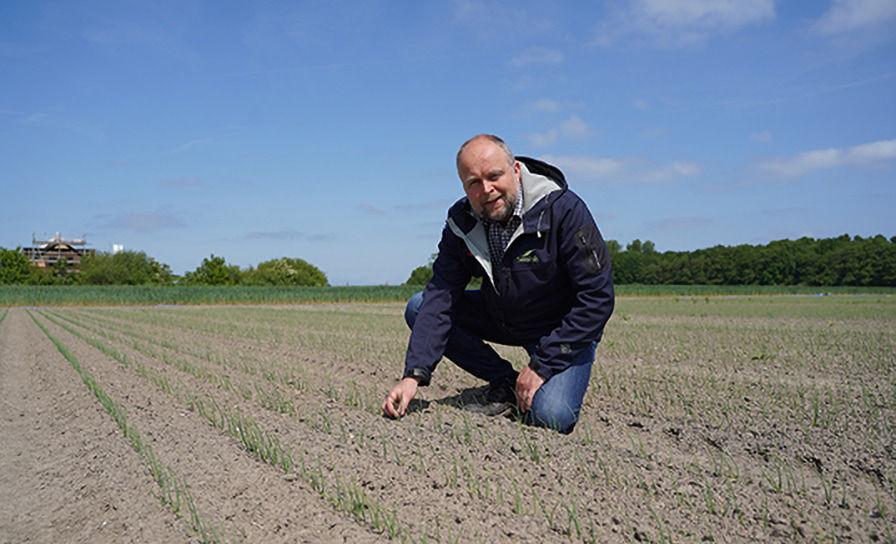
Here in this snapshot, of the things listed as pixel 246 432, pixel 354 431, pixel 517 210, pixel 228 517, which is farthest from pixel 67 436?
pixel 517 210

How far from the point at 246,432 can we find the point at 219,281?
73.7m

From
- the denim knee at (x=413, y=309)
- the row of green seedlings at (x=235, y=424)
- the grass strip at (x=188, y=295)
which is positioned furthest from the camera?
the grass strip at (x=188, y=295)

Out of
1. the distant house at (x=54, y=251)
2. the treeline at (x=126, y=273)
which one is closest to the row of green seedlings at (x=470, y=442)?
the treeline at (x=126, y=273)

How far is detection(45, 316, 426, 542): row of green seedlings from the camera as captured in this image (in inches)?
98.8

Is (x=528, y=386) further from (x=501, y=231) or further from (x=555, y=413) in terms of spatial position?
(x=501, y=231)

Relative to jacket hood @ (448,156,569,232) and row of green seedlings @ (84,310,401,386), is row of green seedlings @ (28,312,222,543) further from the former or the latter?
row of green seedlings @ (84,310,401,386)

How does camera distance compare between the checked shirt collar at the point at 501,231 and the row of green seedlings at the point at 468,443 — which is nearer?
the row of green seedlings at the point at 468,443

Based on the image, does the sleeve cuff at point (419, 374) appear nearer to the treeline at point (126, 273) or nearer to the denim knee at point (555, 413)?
the denim knee at point (555, 413)

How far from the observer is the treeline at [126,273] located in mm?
74250

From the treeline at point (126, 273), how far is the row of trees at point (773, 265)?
1944 centimetres

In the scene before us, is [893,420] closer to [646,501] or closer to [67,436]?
[646,501]

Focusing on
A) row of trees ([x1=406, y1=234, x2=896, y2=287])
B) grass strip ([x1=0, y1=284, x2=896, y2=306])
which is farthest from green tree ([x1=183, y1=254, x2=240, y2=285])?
grass strip ([x1=0, y1=284, x2=896, y2=306])

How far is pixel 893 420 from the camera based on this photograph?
4.12 m

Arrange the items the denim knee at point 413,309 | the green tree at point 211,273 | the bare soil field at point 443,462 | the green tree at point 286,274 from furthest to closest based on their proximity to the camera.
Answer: the green tree at point 286,274 < the green tree at point 211,273 < the denim knee at point 413,309 < the bare soil field at point 443,462
